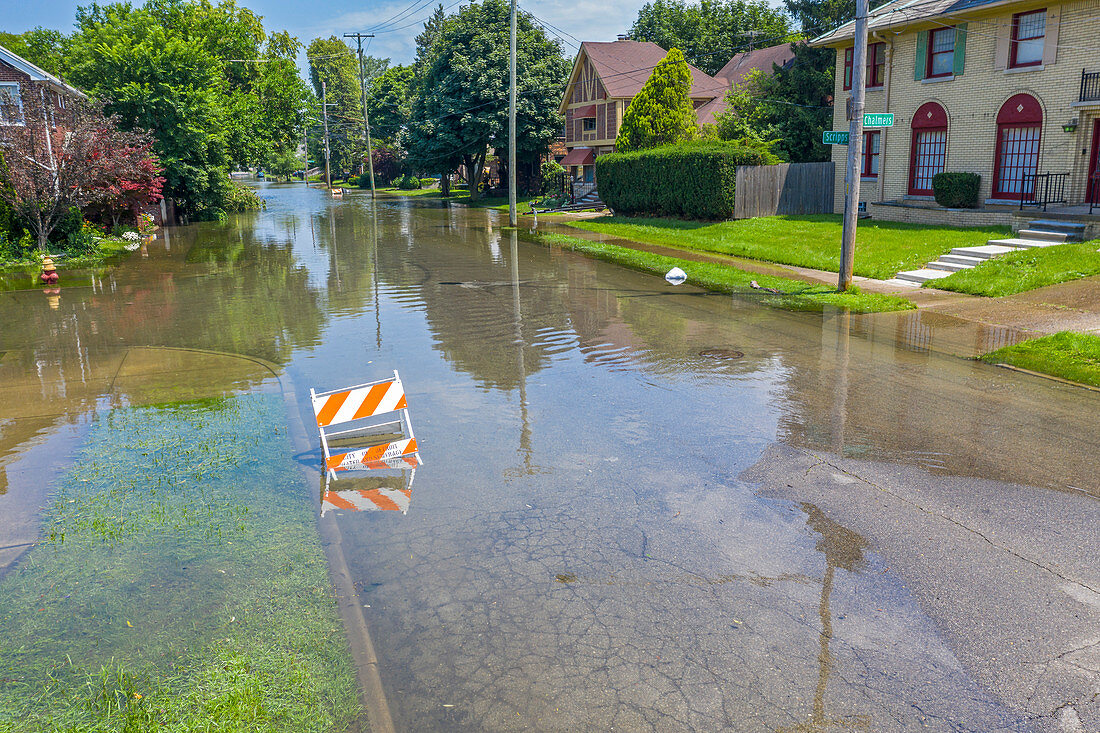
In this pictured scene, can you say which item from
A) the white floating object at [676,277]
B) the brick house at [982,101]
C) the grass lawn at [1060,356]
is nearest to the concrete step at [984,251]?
the brick house at [982,101]

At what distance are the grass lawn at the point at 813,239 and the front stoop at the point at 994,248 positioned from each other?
0.41 metres

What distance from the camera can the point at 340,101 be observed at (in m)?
128

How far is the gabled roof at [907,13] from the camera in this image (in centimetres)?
2414

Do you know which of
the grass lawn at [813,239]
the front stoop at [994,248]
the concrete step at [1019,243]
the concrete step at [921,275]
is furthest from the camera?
the grass lawn at [813,239]

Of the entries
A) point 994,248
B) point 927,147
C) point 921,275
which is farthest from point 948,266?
point 927,147

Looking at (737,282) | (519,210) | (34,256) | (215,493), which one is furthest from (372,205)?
(215,493)

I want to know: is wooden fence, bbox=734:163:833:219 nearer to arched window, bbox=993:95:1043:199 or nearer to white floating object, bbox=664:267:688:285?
arched window, bbox=993:95:1043:199

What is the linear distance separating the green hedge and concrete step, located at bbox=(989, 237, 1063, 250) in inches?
424

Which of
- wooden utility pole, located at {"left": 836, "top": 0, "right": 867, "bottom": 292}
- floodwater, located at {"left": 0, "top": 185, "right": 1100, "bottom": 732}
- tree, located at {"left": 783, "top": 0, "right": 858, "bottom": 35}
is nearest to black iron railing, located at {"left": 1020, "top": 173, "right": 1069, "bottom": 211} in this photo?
wooden utility pole, located at {"left": 836, "top": 0, "right": 867, "bottom": 292}

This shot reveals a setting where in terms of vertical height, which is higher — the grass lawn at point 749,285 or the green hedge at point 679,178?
the green hedge at point 679,178

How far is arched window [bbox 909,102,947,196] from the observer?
2611 cm

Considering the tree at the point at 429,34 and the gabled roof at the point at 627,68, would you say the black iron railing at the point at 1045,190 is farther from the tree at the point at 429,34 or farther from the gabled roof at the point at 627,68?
the tree at the point at 429,34

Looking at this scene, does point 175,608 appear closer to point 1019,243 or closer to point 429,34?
point 1019,243

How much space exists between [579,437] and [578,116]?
49.5 m
